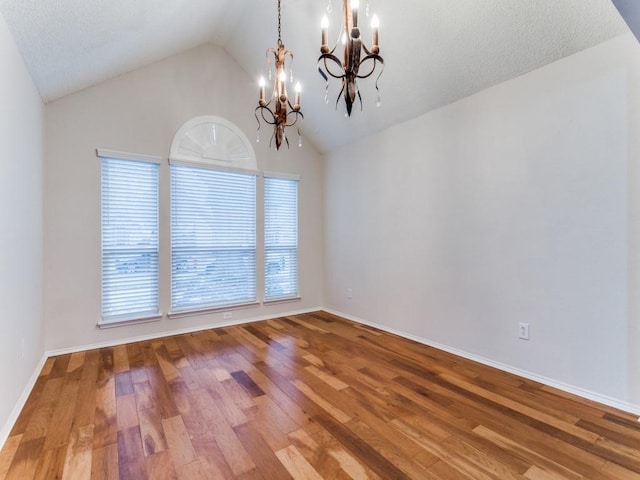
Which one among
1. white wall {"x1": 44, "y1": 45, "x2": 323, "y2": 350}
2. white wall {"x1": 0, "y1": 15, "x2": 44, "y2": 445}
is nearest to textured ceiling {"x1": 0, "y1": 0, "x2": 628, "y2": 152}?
white wall {"x1": 44, "y1": 45, "x2": 323, "y2": 350}

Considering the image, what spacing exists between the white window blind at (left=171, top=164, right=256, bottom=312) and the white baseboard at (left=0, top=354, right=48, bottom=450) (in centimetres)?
131

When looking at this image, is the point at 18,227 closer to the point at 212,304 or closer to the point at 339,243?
the point at 212,304

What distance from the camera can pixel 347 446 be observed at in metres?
1.74

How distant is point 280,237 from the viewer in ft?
15.1

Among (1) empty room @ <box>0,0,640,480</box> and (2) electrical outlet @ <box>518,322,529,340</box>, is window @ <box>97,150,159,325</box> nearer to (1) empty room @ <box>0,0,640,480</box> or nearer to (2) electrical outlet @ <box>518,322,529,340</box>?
(1) empty room @ <box>0,0,640,480</box>

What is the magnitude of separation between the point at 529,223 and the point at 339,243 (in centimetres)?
254

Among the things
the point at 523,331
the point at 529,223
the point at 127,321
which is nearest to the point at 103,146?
the point at 127,321

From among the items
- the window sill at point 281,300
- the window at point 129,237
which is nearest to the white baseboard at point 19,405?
the window at point 129,237

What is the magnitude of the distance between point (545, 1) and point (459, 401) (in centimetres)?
282

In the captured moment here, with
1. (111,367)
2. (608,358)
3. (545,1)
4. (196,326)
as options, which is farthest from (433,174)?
(111,367)

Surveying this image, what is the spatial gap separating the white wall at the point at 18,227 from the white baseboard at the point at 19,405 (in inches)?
0.4

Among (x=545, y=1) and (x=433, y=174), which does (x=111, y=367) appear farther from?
(x=545, y=1)

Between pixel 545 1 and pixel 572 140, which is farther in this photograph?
pixel 572 140

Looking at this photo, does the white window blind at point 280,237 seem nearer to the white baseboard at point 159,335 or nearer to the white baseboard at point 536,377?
the white baseboard at point 159,335
